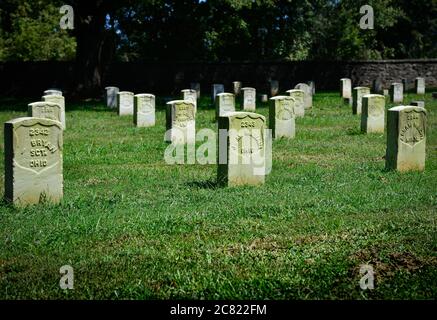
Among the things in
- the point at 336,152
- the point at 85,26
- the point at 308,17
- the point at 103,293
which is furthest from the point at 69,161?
the point at 308,17

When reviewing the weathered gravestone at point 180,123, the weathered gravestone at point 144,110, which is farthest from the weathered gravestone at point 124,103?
the weathered gravestone at point 180,123

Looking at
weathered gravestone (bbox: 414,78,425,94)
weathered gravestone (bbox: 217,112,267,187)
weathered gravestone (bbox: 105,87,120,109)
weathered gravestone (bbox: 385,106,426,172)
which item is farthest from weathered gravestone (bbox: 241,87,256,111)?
weathered gravestone (bbox: 217,112,267,187)

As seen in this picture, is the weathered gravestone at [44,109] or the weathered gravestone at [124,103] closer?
the weathered gravestone at [44,109]

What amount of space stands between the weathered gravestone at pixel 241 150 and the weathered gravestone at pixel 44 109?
6385mm

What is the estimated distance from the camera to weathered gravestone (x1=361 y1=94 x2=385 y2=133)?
17000 millimetres

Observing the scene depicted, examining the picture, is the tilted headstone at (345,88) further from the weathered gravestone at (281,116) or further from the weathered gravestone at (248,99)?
the weathered gravestone at (281,116)

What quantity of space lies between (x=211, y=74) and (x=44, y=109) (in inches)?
904

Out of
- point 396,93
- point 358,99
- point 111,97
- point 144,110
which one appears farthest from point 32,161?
point 396,93

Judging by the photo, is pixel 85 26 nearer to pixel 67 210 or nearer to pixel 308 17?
pixel 308 17

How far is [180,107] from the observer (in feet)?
52.4

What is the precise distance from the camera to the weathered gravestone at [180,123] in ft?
52.2

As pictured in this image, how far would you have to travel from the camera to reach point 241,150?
10094 mm

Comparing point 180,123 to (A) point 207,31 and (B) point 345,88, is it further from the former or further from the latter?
(A) point 207,31

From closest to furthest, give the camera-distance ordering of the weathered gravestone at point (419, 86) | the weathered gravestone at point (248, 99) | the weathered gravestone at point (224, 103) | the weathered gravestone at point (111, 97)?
the weathered gravestone at point (224, 103), the weathered gravestone at point (248, 99), the weathered gravestone at point (111, 97), the weathered gravestone at point (419, 86)
